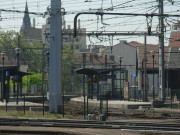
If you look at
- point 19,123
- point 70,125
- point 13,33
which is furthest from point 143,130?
point 13,33

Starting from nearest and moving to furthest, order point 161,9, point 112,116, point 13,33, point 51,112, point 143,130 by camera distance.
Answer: point 143,130, point 112,116, point 51,112, point 161,9, point 13,33

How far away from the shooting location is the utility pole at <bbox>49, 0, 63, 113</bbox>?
30.7m

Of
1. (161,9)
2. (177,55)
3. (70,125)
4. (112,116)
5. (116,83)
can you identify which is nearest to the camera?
(70,125)

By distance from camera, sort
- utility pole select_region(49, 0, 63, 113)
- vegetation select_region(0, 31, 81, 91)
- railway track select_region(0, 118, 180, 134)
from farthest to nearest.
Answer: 1. vegetation select_region(0, 31, 81, 91)
2. utility pole select_region(49, 0, 63, 113)
3. railway track select_region(0, 118, 180, 134)

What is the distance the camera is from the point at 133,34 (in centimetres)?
4184

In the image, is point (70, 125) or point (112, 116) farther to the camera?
point (112, 116)

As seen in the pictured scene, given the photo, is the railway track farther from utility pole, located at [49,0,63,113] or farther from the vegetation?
the vegetation

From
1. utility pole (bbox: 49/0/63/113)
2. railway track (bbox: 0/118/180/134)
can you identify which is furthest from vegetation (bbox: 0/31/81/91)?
railway track (bbox: 0/118/180/134)

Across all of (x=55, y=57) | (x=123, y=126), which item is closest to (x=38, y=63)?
(x=55, y=57)

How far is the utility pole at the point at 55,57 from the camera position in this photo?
101 ft

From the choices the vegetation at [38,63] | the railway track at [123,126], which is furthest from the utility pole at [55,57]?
the vegetation at [38,63]

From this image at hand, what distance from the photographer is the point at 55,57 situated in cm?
3084

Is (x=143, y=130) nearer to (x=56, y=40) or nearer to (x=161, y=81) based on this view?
(x=56, y=40)

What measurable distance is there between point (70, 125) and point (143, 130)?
405 cm
